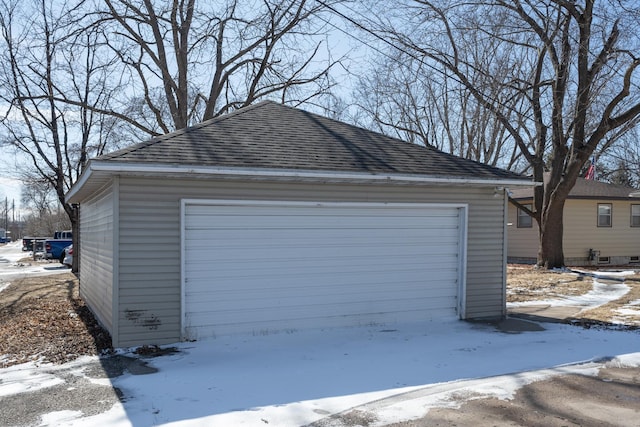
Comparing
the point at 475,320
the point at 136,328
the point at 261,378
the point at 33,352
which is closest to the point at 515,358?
the point at 475,320

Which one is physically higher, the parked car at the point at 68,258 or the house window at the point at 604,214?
the house window at the point at 604,214

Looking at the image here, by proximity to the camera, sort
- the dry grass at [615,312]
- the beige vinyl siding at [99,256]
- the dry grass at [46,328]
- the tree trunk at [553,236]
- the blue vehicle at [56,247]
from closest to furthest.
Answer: the dry grass at [46,328]
the beige vinyl siding at [99,256]
the dry grass at [615,312]
the tree trunk at [553,236]
the blue vehicle at [56,247]

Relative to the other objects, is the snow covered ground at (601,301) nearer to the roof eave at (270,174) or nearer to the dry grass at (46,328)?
the roof eave at (270,174)

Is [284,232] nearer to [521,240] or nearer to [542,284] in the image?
[542,284]

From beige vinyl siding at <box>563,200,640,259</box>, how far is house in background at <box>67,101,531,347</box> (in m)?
13.9

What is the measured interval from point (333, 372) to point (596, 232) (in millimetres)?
19859

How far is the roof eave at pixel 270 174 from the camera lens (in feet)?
22.6

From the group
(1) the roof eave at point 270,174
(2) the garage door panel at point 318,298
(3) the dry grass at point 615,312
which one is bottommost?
(3) the dry grass at point 615,312

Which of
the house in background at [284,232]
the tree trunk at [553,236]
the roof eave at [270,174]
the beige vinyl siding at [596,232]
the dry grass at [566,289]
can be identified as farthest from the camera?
the beige vinyl siding at [596,232]

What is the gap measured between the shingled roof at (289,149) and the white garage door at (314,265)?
680 mm

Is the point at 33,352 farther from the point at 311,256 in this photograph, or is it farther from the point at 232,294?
the point at 311,256

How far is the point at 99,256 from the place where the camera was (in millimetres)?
9578

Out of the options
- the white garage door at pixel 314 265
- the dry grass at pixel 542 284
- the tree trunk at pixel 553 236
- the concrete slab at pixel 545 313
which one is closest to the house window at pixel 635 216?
the tree trunk at pixel 553 236

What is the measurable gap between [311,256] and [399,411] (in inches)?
150
